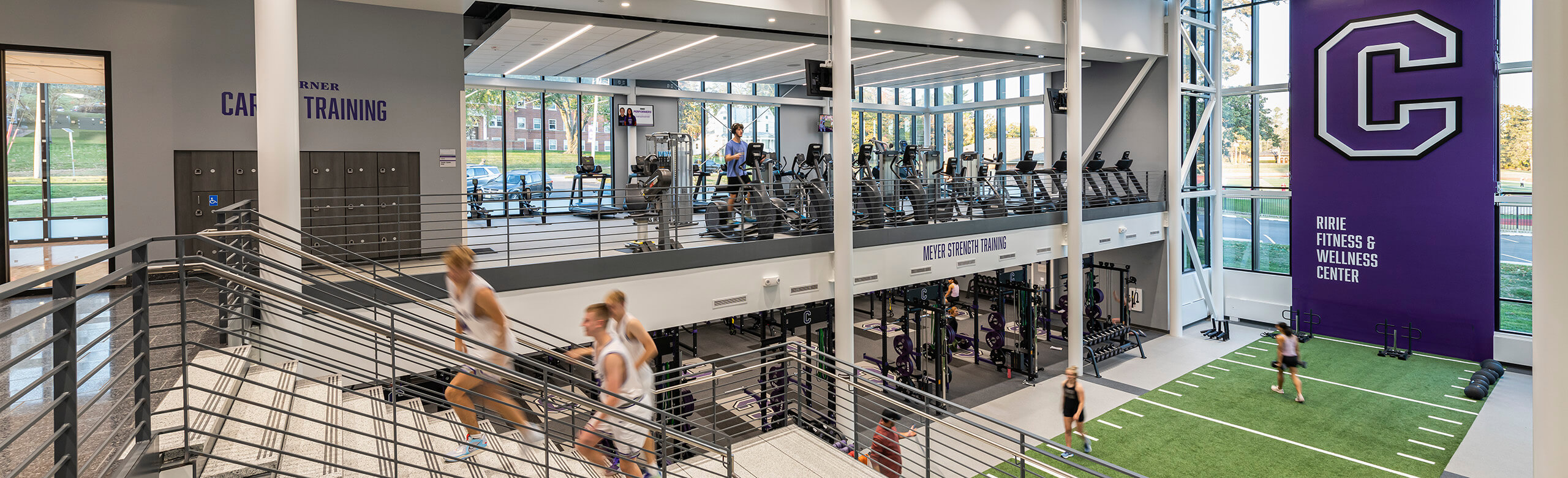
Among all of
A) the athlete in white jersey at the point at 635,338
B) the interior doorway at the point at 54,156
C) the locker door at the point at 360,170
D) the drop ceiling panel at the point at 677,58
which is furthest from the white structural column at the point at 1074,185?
the interior doorway at the point at 54,156

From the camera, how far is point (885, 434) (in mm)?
6551

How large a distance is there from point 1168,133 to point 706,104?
941 centimetres

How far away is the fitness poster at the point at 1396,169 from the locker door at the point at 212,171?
1613 cm

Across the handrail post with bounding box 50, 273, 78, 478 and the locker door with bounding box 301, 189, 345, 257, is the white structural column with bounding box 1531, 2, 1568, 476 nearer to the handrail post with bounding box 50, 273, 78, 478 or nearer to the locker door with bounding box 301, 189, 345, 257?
the handrail post with bounding box 50, 273, 78, 478

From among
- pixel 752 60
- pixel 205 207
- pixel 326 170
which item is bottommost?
pixel 205 207

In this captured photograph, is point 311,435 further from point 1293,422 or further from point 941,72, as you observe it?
point 941,72

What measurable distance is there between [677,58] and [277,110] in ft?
24.0

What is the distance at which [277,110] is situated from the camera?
5.56m

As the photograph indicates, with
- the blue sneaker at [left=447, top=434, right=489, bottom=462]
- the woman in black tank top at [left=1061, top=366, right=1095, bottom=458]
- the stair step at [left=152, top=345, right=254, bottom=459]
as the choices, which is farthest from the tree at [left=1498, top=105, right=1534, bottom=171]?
the stair step at [left=152, top=345, right=254, bottom=459]

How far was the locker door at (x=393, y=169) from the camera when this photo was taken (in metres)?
7.95

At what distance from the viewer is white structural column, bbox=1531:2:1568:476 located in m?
3.50

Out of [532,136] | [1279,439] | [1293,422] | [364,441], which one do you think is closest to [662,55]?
[532,136]

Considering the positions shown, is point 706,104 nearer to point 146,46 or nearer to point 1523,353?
point 146,46

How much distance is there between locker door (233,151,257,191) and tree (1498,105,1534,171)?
677 inches
